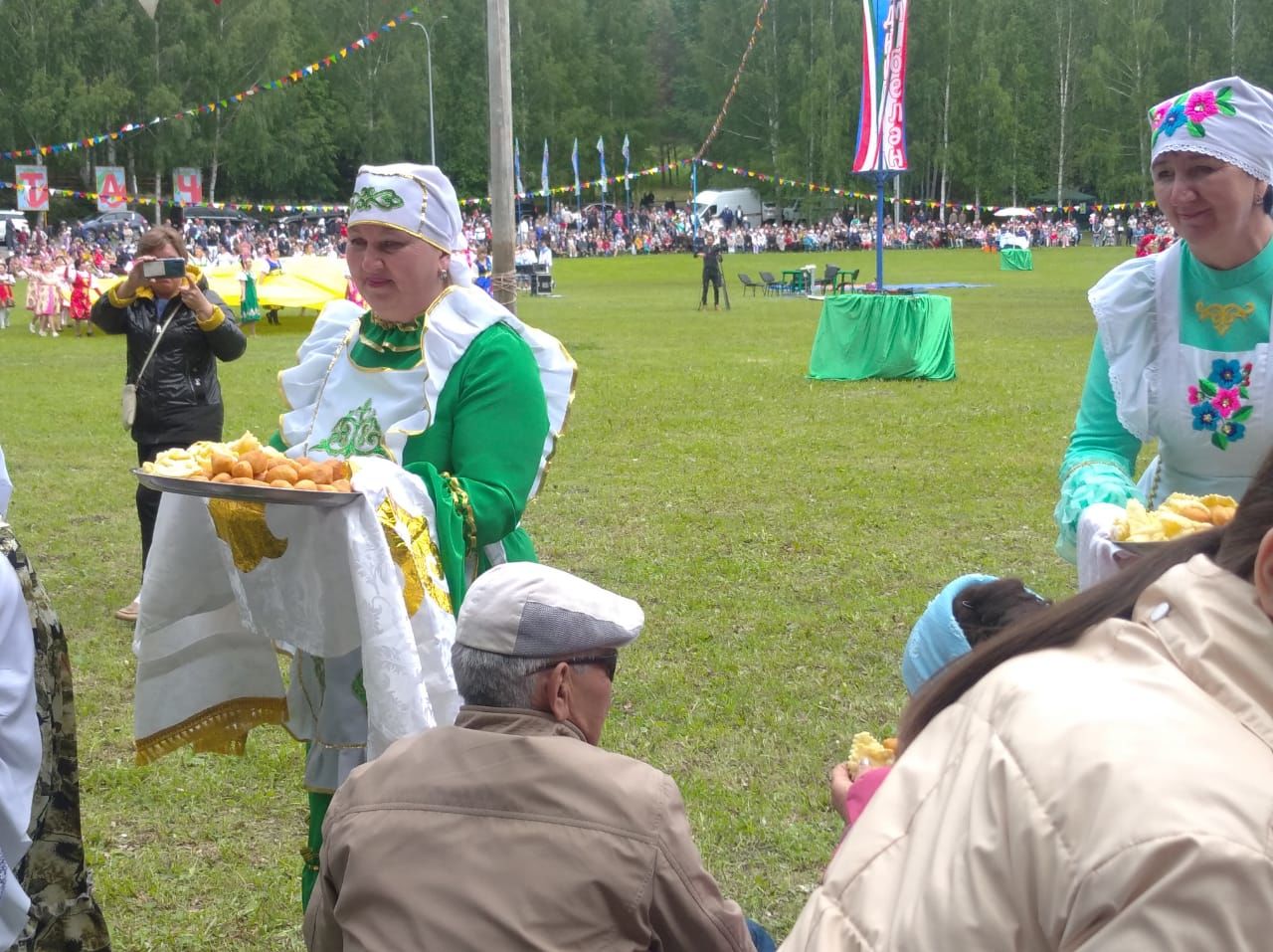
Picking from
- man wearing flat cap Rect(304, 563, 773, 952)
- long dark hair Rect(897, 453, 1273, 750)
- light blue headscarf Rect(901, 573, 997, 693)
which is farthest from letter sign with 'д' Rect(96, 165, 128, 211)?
long dark hair Rect(897, 453, 1273, 750)

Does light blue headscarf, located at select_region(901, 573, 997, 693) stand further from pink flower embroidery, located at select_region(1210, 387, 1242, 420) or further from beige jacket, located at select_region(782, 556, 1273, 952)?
beige jacket, located at select_region(782, 556, 1273, 952)

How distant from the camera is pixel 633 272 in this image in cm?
4391

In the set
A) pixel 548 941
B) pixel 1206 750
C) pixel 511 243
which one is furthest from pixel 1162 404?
pixel 511 243

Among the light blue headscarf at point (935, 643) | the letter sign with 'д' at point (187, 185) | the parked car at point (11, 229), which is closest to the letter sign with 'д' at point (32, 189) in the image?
the parked car at point (11, 229)

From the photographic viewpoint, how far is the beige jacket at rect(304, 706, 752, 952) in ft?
6.70

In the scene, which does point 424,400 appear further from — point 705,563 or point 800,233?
point 800,233

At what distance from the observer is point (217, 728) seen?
3.28 meters

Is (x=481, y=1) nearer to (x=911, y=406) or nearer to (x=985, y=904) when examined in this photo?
(x=911, y=406)

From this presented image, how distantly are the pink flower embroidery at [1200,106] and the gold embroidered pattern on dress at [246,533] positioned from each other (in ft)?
6.79

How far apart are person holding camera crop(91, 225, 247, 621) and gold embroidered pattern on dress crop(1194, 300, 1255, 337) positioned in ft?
15.8

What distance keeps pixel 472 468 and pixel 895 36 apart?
47.4ft

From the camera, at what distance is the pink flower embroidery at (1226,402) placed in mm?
2918

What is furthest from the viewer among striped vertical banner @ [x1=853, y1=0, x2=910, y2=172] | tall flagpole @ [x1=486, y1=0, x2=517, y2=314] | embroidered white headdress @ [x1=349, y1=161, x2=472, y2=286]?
striped vertical banner @ [x1=853, y1=0, x2=910, y2=172]

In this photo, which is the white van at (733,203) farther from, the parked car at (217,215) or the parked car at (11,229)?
the parked car at (11,229)
